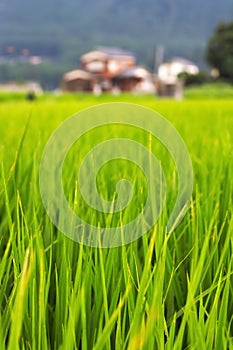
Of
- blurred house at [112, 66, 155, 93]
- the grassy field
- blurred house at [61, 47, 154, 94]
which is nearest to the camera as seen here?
the grassy field

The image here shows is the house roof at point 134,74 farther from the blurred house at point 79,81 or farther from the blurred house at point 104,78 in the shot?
the blurred house at point 79,81

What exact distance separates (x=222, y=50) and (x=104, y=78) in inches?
404

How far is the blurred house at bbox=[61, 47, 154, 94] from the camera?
36125 millimetres

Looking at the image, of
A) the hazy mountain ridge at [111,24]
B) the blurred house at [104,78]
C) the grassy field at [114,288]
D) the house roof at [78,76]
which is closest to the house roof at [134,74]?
the blurred house at [104,78]

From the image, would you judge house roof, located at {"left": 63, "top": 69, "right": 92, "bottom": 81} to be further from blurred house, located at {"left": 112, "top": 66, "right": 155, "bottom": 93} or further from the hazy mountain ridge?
the hazy mountain ridge

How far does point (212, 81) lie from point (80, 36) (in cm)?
8062

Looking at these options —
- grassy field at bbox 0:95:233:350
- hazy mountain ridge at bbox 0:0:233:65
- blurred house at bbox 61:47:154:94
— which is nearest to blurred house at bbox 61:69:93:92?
blurred house at bbox 61:47:154:94

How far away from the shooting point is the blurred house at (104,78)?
119 feet

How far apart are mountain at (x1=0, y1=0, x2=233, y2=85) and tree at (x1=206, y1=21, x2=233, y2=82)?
5735cm

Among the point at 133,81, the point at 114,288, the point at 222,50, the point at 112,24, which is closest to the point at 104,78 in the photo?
the point at 133,81

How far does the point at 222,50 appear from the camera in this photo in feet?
98.7

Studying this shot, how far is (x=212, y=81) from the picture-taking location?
30.0 m

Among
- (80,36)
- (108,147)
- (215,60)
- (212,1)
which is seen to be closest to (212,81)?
(215,60)

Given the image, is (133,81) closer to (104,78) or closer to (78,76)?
(104,78)
